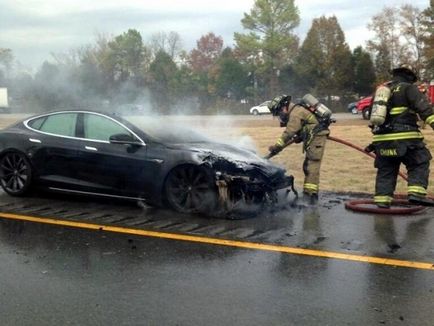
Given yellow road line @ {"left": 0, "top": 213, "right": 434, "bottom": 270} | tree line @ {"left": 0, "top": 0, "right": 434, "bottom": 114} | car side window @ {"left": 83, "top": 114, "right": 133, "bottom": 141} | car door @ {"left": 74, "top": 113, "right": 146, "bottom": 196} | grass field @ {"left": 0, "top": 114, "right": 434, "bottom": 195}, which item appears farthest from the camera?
tree line @ {"left": 0, "top": 0, "right": 434, "bottom": 114}

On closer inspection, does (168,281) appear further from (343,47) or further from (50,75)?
(343,47)

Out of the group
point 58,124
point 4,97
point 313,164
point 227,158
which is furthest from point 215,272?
point 4,97

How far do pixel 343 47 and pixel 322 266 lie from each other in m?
49.6

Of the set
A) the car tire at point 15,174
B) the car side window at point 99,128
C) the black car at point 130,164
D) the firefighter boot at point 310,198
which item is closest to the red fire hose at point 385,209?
the firefighter boot at point 310,198

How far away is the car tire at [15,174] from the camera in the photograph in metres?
7.43

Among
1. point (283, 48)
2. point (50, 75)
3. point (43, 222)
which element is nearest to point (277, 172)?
point (43, 222)

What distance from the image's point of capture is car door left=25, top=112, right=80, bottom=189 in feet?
23.4

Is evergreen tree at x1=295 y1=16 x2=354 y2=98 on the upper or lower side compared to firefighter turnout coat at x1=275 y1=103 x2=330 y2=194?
upper

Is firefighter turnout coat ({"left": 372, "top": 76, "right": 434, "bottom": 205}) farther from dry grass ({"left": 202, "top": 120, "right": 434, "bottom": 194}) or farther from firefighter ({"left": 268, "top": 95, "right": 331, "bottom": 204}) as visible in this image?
dry grass ({"left": 202, "top": 120, "right": 434, "bottom": 194})

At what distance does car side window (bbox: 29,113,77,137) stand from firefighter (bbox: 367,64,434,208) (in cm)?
389

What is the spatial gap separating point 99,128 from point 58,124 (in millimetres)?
686

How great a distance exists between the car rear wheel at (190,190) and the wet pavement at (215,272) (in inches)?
6.2

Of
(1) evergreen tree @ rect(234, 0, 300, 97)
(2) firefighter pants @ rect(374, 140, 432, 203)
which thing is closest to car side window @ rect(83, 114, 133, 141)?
(2) firefighter pants @ rect(374, 140, 432, 203)

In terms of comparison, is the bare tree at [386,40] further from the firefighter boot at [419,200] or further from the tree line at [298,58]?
the firefighter boot at [419,200]
